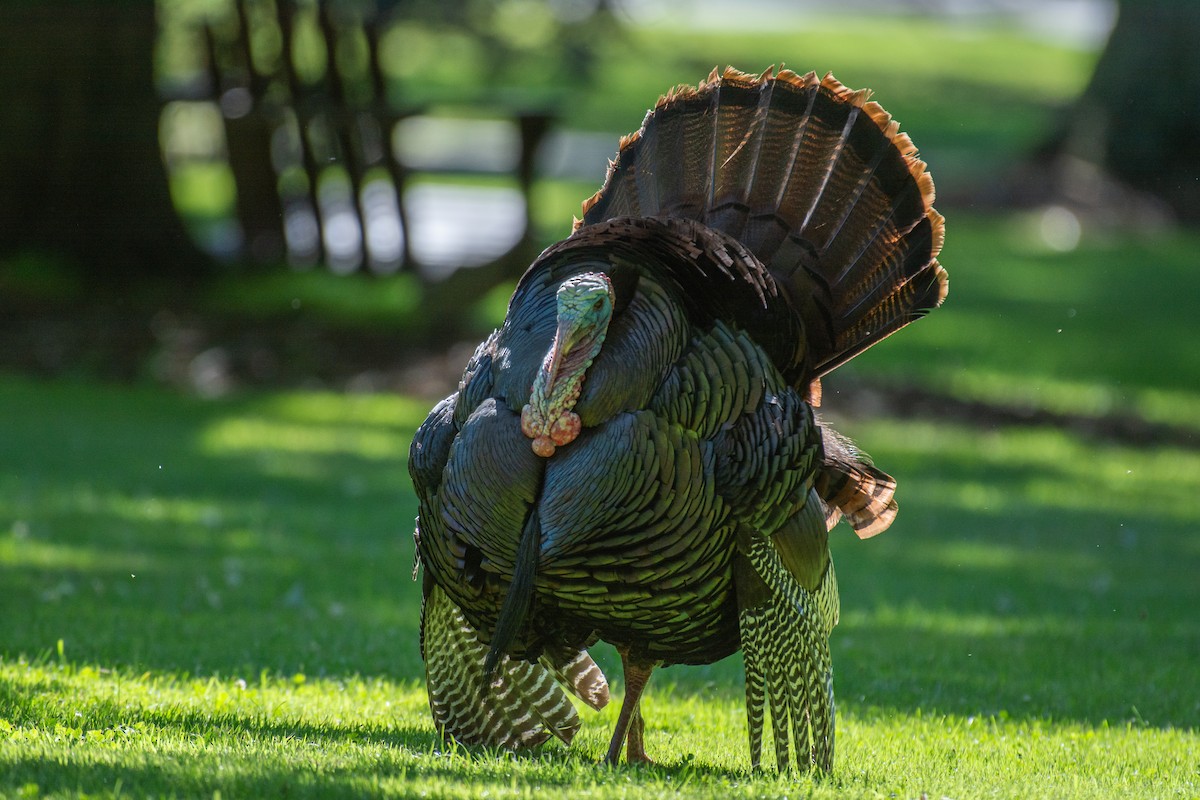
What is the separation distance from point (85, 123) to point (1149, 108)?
14.1 metres

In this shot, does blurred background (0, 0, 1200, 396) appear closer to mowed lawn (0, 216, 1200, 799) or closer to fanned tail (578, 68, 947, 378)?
mowed lawn (0, 216, 1200, 799)

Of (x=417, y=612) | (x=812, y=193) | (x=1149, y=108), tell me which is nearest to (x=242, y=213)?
(x=417, y=612)

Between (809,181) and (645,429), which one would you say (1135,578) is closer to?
(809,181)

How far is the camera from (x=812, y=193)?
542 cm

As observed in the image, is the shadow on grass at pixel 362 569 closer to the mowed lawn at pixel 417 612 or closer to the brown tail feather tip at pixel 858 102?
the mowed lawn at pixel 417 612

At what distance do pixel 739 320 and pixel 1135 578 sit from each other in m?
4.78

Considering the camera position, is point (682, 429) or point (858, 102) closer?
point (682, 429)

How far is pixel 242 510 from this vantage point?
934cm

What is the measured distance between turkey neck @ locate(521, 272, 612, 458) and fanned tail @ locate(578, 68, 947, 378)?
111 cm

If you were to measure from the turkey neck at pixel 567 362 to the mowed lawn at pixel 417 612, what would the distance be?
951 mm

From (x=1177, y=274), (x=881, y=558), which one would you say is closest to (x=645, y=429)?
(x=881, y=558)

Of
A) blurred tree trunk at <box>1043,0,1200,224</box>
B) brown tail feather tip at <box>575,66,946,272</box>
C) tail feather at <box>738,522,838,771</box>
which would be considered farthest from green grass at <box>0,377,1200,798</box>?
blurred tree trunk at <box>1043,0,1200,224</box>

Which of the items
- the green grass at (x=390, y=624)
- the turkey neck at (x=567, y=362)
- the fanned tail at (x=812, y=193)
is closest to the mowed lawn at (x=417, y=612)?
the green grass at (x=390, y=624)

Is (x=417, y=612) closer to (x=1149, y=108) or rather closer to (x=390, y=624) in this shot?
(x=390, y=624)
